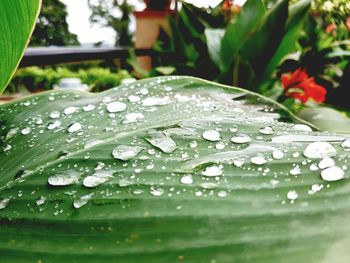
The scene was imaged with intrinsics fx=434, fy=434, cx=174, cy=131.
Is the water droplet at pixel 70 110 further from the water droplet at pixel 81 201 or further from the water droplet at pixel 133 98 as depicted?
the water droplet at pixel 81 201

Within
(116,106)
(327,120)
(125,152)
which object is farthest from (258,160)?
(327,120)

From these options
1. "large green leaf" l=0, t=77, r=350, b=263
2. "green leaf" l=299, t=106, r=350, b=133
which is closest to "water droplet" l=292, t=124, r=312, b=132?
"large green leaf" l=0, t=77, r=350, b=263

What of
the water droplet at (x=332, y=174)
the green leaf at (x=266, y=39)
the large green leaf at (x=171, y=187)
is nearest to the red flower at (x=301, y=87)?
the green leaf at (x=266, y=39)

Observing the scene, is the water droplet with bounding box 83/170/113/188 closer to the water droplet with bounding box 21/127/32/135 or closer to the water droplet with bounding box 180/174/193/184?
the water droplet with bounding box 180/174/193/184

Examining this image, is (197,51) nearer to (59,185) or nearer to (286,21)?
(286,21)

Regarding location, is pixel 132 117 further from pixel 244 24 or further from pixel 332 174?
pixel 244 24
